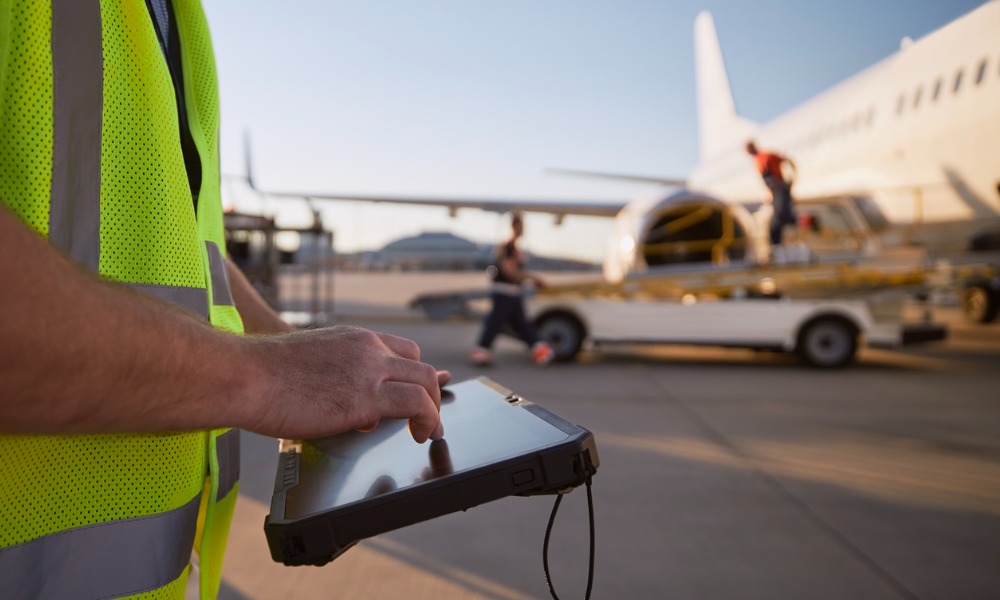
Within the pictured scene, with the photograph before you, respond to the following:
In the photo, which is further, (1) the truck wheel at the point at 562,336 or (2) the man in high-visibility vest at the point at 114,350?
(1) the truck wheel at the point at 562,336

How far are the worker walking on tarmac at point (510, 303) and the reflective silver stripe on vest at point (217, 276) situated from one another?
6.42m

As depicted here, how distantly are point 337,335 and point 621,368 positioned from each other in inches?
275

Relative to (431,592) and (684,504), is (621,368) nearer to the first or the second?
(684,504)

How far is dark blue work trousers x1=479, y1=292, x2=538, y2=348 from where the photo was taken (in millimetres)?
7543

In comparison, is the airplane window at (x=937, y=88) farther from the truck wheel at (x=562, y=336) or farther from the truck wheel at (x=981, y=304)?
the truck wheel at (x=981, y=304)

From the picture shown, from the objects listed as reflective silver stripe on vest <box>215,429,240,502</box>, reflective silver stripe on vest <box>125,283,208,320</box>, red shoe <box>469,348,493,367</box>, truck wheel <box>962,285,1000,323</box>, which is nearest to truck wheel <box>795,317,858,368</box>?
red shoe <box>469,348,493,367</box>

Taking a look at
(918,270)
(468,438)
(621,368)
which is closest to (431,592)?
(468,438)

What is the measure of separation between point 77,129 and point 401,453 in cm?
55

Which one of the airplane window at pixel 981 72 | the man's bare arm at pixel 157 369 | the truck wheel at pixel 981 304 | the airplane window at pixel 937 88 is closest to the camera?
the man's bare arm at pixel 157 369

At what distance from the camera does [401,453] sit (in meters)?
0.94

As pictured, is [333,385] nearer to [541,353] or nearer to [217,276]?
[217,276]

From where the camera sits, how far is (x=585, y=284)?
8.92m

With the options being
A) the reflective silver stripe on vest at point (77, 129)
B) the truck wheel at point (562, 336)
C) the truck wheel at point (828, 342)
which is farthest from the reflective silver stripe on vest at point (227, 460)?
the truck wheel at point (828, 342)

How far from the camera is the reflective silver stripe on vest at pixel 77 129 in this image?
691 mm
